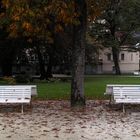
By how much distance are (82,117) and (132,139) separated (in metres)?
4.10

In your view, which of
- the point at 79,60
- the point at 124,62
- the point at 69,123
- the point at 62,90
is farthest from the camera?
the point at 124,62

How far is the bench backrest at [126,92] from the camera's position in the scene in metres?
17.5

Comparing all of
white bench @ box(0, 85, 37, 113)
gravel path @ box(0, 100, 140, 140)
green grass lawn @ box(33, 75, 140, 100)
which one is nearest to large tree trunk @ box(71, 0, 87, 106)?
gravel path @ box(0, 100, 140, 140)

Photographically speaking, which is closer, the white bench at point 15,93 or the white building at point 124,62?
the white bench at point 15,93

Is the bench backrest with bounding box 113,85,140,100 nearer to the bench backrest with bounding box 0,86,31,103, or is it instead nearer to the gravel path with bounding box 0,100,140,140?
the gravel path with bounding box 0,100,140,140

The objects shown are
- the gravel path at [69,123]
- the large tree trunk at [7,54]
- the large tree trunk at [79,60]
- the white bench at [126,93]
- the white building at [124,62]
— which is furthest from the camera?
the white building at [124,62]

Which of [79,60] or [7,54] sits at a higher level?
[7,54]

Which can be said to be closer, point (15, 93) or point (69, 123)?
point (69, 123)

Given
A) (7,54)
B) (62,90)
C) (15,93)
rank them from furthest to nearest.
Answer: (7,54) < (62,90) < (15,93)

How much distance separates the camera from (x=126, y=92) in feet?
57.6

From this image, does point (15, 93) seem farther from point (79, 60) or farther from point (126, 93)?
point (126, 93)

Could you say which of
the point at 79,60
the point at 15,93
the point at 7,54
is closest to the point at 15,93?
the point at 15,93

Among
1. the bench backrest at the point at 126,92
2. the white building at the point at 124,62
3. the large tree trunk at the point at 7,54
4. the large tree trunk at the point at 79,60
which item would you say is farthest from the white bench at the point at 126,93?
the white building at the point at 124,62

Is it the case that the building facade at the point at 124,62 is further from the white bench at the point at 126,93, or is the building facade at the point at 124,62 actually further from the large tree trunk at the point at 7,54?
the white bench at the point at 126,93
